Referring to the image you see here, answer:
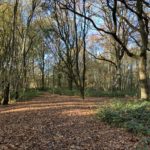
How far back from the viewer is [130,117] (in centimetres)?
1173

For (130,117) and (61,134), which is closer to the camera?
(61,134)

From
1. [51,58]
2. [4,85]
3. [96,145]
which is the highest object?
[51,58]

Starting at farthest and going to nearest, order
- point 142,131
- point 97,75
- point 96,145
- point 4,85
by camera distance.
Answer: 1. point 97,75
2. point 4,85
3. point 142,131
4. point 96,145

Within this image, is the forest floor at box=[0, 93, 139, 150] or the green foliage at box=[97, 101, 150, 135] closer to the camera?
the forest floor at box=[0, 93, 139, 150]

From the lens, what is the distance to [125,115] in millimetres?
12047

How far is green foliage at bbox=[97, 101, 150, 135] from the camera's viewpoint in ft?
35.0

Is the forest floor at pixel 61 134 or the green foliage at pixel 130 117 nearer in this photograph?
the forest floor at pixel 61 134

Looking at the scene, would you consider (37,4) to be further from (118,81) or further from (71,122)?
(71,122)

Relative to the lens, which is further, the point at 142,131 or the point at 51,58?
the point at 51,58

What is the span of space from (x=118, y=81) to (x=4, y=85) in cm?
1514

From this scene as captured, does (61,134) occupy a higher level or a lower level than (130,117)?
lower

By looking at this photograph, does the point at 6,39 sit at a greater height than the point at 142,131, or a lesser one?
greater

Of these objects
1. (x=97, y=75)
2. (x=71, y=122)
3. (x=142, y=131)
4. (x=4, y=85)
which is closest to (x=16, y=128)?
(x=71, y=122)

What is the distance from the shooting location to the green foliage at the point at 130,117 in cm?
1066
